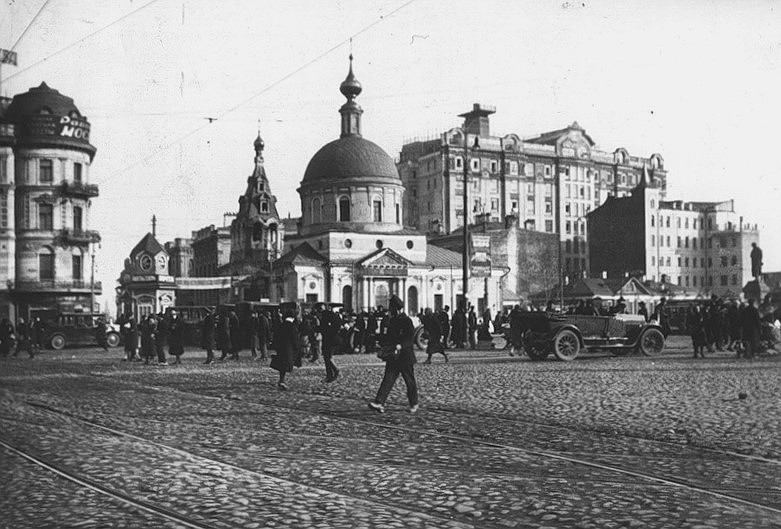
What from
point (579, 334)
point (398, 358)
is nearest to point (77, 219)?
point (579, 334)

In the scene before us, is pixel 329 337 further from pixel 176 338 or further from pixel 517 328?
pixel 176 338

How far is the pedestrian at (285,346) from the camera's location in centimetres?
1795

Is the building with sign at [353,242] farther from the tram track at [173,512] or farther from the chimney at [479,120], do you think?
the tram track at [173,512]

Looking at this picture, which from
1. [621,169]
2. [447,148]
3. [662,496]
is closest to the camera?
[662,496]

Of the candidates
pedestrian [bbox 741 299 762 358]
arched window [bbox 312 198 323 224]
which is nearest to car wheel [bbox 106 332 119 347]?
arched window [bbox 312 198 323 224]

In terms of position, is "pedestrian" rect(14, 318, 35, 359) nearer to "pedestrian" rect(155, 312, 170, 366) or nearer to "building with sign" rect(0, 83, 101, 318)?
"pedestrian" rect(155, 312, 170, 366)

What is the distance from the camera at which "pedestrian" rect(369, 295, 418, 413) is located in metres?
13.4

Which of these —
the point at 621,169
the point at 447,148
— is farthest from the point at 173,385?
the point at 621,169

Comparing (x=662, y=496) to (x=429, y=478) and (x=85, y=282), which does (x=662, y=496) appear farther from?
(x=85, y=282)

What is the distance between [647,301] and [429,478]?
84028mm

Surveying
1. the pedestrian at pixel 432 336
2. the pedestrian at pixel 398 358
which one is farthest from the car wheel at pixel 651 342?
the pedestrian at pixel 398 358

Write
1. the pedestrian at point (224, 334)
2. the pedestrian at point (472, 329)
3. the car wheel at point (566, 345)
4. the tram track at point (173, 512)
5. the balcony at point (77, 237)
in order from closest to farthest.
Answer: the tram track at point (173, 512) < the car wheel at point (566, 345) < the pedestrian at point (224, 334) < the pedestrian at point (472, 329) < the balcony at point (77, 237)

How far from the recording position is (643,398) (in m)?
14.8

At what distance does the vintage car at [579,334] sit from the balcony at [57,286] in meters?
36.0
